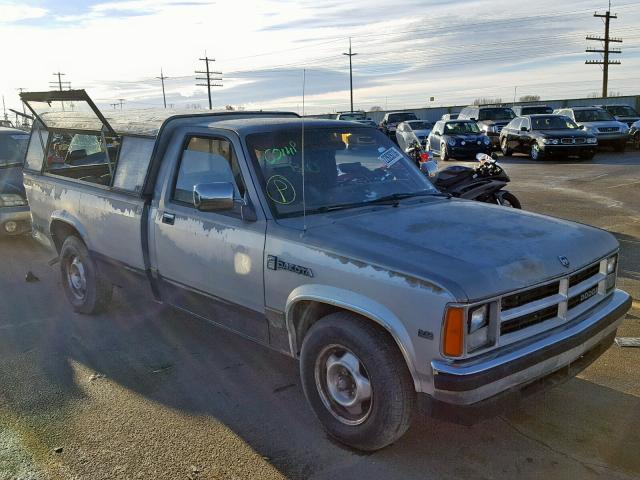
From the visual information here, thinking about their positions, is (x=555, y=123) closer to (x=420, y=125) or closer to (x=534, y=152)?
(x=534, y=152)

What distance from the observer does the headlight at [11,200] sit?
856 centimetres

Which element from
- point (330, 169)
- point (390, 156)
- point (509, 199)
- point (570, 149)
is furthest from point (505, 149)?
point (330, 169)

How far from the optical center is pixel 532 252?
3.10 m

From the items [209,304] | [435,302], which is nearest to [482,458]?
[435,302]

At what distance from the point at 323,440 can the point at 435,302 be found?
4.01ft

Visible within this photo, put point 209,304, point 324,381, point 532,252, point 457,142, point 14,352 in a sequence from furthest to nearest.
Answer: point 457,142 < point 14,352 < point 209,304 < point 324,381 < point 532,252

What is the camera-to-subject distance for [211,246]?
12.9ft

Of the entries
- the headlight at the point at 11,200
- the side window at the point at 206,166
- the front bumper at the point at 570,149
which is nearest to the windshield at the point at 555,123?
the front bumper at the point at 570,149

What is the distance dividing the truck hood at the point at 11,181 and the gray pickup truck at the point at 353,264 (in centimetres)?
433

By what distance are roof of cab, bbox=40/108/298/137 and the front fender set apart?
1724 millimetres

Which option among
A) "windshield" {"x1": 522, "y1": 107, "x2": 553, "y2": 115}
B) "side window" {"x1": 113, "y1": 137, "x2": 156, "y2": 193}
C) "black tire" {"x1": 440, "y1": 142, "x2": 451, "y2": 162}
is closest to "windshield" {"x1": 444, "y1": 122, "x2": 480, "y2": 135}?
"black tire" {"x1": 440, "y1": 142, "x2": 451, "y2": 162}

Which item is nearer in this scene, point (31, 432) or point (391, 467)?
point (391, 467)

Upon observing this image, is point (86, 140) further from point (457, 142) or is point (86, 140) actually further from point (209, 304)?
point (457, 142)

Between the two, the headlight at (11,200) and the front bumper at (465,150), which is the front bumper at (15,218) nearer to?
the headlight at (11,200)
